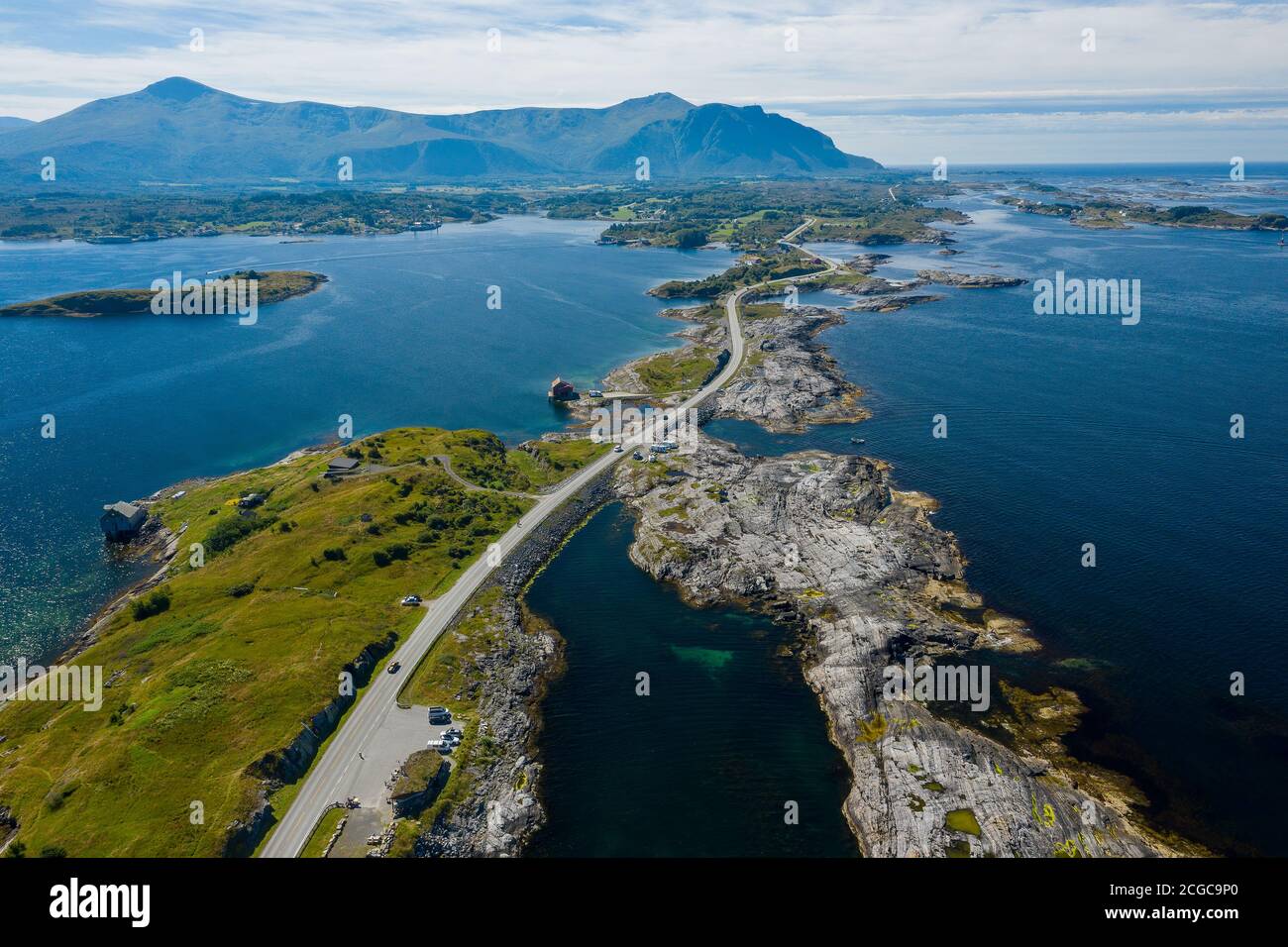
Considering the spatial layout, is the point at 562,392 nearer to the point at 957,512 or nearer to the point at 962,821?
the point at 957,512

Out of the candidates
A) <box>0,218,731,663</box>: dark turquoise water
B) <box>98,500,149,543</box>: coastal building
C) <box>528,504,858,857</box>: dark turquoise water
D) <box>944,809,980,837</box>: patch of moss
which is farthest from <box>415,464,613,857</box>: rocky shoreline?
Result: <box>98,500,149,543</box>: coastal building

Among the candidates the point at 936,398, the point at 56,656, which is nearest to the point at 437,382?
the point at 56,656

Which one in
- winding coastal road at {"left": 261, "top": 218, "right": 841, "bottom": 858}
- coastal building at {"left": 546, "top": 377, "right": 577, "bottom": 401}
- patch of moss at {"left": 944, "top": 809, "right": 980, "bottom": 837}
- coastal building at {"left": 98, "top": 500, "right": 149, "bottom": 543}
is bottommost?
patch of moss at {"left": 944, "top": 809, "right": 980, "bottom": 837}

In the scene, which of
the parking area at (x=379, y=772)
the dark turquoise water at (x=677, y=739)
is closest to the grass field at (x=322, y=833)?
the parking area at (x=379, y=772)

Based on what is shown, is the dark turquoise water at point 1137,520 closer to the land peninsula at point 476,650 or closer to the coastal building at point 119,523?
the land peninsula at point 476,650

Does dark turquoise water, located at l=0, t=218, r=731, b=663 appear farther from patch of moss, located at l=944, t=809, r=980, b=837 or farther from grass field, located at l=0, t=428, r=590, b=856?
patch of moss, located at l=944, t=809, r=980, b=837

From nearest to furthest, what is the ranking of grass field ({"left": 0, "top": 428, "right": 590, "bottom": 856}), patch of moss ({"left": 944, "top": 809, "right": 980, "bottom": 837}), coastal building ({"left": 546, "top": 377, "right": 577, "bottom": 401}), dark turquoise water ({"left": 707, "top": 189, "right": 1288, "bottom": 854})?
grass field ({"left": 0, "top": 428, "right": 590, "bottom": 856}) → patch of moss ({"left": 944, "top": 809, "right": 980, "bottom": 837}) → dark turquoise water ({"left": 707, "top": 189, "right": 1288, "bottom": 854}) → coastal building ({"left": 546, "top": 377, "right": 577, "bottom": 401})

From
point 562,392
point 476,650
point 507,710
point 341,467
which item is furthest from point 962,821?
point 562,392
